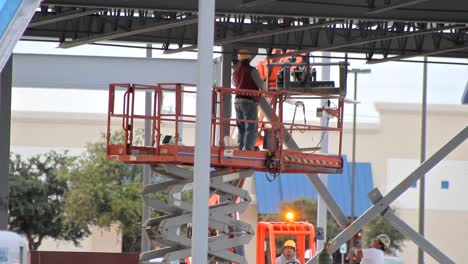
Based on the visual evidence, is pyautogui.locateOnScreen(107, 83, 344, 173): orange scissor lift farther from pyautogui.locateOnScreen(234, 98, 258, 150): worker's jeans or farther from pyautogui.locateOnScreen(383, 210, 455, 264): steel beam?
pyautogui.locateOnScreen(383, 210, 455, 264): steel beam

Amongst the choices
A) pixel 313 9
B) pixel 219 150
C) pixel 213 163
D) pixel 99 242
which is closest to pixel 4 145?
pixel 313 9

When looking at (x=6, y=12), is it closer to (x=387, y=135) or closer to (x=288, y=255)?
(x=288, y=255)

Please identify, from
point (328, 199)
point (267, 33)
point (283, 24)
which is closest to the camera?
point (267, 33)

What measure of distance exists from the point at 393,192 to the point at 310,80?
3292 millimetres

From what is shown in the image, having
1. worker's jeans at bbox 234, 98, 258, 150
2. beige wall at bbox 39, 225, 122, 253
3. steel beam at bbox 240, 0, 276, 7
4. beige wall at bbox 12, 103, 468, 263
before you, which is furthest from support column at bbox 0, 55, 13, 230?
beige wall at bbox 12, 103, 468, 263

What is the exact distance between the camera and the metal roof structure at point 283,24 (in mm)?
27297

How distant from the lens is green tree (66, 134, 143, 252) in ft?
236

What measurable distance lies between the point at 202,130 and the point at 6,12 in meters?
4.72

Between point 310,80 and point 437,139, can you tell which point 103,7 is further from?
point 437,139

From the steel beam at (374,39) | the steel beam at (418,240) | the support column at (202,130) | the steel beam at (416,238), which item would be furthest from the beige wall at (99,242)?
the support column at (202,130)

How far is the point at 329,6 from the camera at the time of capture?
27.7 m

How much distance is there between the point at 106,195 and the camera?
72312 mm

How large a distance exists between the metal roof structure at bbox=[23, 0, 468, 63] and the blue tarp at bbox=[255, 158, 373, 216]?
A: 160 ft

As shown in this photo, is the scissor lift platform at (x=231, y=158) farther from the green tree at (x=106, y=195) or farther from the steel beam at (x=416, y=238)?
the green tree at (x=106, y=195)
